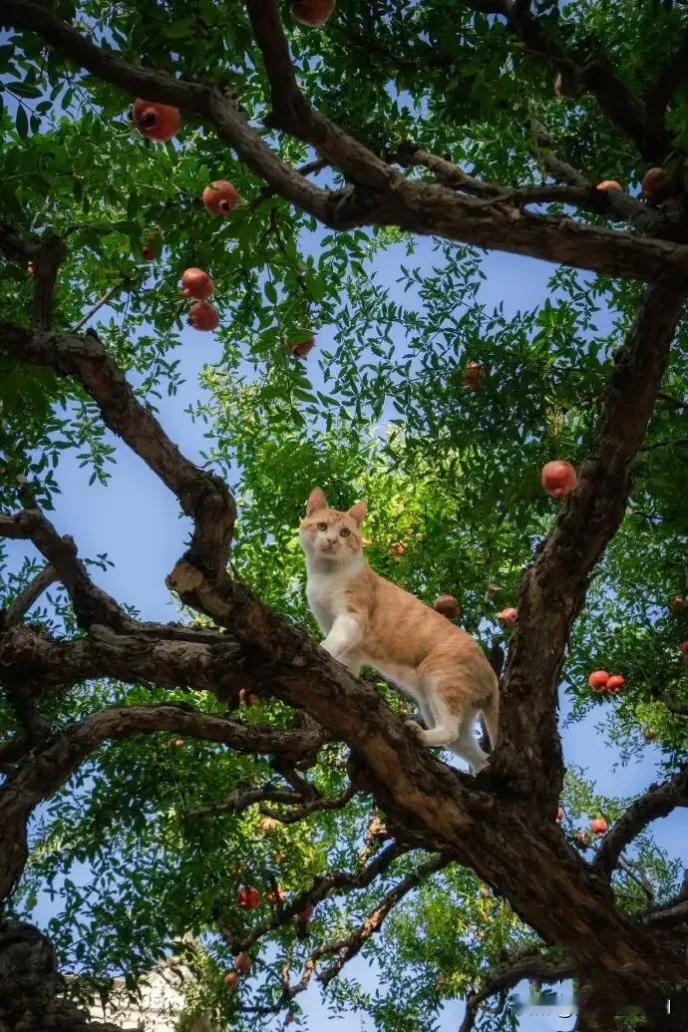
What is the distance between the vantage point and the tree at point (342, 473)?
473 centimetres

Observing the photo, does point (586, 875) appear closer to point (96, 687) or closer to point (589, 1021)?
point (589, 1021)

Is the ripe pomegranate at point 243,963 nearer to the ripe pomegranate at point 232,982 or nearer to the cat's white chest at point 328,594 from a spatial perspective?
the ripe pomegranate at point 232,982

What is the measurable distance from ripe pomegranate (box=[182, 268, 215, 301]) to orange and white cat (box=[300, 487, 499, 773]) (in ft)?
6.57

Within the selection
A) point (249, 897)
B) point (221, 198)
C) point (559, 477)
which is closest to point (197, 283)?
point (221, 198)

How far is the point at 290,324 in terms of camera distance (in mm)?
5965

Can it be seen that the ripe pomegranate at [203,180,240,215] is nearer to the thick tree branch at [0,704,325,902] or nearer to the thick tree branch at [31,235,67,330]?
the thick tree branch at [31,235,67,330]

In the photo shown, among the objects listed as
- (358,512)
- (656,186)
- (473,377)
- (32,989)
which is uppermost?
(656,186)

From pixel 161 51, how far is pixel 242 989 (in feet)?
24.8

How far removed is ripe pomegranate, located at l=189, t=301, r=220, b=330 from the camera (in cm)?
649

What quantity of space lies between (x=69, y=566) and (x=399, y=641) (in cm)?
235

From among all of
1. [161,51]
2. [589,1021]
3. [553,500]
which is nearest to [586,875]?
[589,1021]

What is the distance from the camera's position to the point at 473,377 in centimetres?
730

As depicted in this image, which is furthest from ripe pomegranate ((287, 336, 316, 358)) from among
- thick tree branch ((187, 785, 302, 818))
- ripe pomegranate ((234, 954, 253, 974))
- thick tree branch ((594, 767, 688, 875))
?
ripe pomegranate ((234, 954, 253, 974))

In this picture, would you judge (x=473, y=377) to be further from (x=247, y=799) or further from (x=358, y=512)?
(x=247, y=799)
